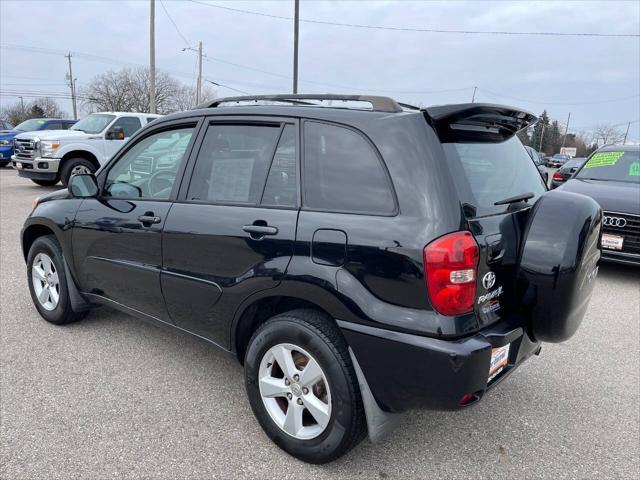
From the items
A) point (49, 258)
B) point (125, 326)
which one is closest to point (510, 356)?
point (125, 326)

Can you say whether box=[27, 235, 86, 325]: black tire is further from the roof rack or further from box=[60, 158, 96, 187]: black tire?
box=[60, 158, 96, 187]: black tire

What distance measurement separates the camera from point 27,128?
15617 millimetres

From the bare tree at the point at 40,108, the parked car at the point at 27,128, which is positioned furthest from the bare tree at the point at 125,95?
the parked car at the point at 27,128

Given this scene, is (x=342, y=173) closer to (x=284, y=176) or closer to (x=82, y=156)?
(x=284, y=176)

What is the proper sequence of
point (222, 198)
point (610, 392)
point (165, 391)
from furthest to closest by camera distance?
1. point (610, 392)
2. point (165, 391)
3. point (222, 198)

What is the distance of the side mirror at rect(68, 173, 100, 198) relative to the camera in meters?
3.44

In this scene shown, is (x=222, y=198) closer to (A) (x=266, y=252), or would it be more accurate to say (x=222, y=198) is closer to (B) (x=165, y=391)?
(A) (x=266, y=252)

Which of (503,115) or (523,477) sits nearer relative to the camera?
(523,477)

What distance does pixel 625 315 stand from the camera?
15.6ft

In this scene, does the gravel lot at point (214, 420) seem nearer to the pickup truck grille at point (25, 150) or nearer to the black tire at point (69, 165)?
the black tire at point (69, 165)

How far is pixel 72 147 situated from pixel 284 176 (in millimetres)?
10564

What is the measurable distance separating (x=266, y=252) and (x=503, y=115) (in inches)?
56.8

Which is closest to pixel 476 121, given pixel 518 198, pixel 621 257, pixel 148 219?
pixel 518 198

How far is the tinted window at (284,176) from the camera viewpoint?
2436 millimetres
